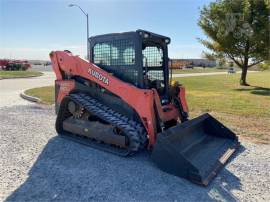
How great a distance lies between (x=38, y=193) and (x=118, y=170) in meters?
1.31

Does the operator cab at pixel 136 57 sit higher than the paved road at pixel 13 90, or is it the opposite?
the operator cab at pixel 136 57

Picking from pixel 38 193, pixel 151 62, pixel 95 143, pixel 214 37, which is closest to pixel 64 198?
pixel 38 193

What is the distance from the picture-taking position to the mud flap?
453cm

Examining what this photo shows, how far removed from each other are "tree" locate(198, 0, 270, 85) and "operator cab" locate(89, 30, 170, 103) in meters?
14.9

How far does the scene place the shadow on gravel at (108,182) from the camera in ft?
13.0

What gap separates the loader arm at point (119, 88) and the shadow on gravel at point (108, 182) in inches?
30.4

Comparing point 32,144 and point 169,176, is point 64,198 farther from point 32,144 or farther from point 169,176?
point 32,144

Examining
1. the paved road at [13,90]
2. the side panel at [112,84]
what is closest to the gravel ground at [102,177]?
the side panel at [112,84]

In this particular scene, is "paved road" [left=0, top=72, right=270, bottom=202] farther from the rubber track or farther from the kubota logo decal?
the kubota logo decal

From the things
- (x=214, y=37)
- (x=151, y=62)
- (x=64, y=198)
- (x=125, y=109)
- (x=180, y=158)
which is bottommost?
(x=64, y=198)

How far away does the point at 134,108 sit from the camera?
5629 mm

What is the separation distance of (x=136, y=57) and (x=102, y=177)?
2384 mm

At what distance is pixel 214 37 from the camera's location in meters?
22.0

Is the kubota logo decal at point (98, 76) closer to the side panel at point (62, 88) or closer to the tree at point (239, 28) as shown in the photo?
the side panel at point (62, 88)
